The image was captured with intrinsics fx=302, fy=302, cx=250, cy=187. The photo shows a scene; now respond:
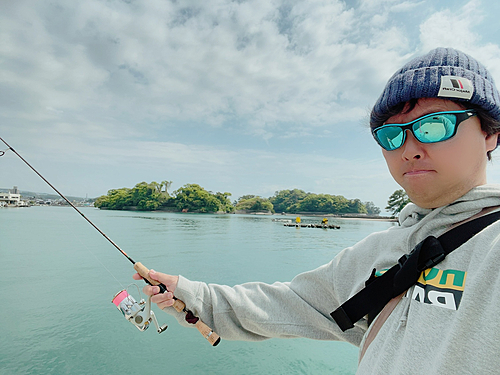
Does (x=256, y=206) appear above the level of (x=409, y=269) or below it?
above

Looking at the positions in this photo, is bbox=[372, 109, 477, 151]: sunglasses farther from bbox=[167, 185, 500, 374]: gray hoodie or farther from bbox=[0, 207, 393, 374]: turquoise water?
bbox=[0, 207, 393, 374]: turquoise water

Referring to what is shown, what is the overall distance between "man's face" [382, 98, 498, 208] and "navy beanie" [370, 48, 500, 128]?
0.12 feet

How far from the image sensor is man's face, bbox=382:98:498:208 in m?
0.75

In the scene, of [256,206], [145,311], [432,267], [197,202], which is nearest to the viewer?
[432,267]

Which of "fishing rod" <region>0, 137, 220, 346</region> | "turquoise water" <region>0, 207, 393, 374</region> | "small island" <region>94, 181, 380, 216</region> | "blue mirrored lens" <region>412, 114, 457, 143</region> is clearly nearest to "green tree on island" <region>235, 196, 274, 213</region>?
"small island" <region>94, 181, 380, 216</region>

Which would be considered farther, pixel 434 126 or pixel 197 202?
pixel 197 202

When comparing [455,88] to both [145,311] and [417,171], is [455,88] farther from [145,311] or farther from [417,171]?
[145,311]

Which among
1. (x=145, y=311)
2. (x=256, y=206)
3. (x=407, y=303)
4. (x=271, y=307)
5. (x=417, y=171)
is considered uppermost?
(x=256, y=206)

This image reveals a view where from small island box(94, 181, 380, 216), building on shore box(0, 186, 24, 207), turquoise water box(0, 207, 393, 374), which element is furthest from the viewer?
small island box(94, 181, 380, 216)

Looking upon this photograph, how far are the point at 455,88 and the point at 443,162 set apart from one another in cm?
19

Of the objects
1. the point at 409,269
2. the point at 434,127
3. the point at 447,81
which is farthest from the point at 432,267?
the point at 447,81

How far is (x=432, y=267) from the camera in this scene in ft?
2.33

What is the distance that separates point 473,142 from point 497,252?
31cm

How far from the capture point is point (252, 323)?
1.12 m
